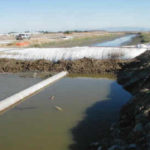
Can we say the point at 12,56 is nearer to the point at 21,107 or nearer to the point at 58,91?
the point at 58,91

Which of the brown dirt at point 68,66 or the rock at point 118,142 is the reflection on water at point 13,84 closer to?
the brown dirt at point 68,66

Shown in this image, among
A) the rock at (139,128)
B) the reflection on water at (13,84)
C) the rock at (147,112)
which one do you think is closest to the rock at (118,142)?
the rock at (139,128)

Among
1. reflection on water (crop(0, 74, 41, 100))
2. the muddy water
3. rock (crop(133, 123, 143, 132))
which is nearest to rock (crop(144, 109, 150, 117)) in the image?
rock (crop(133, 123, 143, 132))

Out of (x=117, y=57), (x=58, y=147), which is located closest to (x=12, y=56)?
(x=117, y=57)

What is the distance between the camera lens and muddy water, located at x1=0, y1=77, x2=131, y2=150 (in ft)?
20.7

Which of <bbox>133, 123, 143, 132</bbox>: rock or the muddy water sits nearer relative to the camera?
<bbox>133, 123, 143, 132</bbox>: rock

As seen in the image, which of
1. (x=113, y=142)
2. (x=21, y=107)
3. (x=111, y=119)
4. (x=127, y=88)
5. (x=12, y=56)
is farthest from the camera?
(x=12, y=56)

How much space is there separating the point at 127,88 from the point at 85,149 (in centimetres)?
640

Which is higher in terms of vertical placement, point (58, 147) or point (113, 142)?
point (113, 142)

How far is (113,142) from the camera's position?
17.5 ft

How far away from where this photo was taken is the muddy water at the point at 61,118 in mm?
6316

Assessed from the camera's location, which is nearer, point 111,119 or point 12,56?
point 111,119

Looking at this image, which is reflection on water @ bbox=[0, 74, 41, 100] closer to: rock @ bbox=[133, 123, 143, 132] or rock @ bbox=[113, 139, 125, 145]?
rock @ bbox=[113, 139, 125, 145]

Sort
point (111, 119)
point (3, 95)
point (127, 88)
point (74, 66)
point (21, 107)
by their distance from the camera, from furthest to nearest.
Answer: point (74, 66) → point (127, 88) → point (3, 95) → point (21, 107) → point (111, 119)
